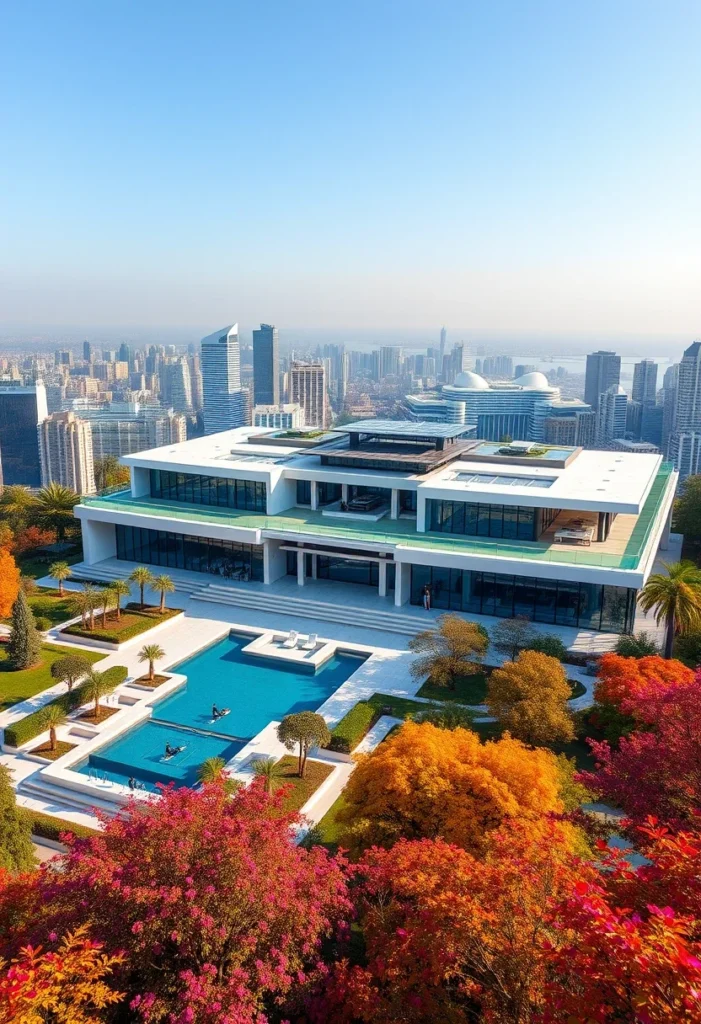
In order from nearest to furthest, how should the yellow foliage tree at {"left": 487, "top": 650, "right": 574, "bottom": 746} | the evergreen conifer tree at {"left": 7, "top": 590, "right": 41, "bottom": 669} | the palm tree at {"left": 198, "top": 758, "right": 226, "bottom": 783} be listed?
the palm tree at {"left": 198, "top": 758, "right": 226, "bottom": 783} < the yellow foliage tree at {"left": 487, "top": 650, "right": 574, "bottom": 746} < the evergreen conifer tree at {"left": 7, "top": 590, "right": 41, "bottom": 669}

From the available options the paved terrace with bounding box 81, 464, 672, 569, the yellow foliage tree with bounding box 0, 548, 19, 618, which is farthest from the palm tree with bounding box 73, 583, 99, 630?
the paved terrace with bounding box 81, 464, 672, 569

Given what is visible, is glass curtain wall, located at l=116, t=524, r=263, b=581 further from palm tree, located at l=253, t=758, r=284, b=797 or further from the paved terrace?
palm tree, located at l=253, t=758, r=284, b=797

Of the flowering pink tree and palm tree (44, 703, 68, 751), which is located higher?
the flowering pink tree

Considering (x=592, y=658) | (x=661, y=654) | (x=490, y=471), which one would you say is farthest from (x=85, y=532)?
(x=661, y=654)

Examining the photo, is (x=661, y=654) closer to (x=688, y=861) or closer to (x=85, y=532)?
(x=688, y=861)

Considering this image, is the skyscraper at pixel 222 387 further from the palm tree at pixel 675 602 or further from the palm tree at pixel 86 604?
the palm tree at pixel 675 602

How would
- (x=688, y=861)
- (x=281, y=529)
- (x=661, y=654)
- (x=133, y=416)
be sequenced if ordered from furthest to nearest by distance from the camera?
(x=133, y=416) < (x=281, y=529) < (x=661, y=654) < (x=688, y=861)
